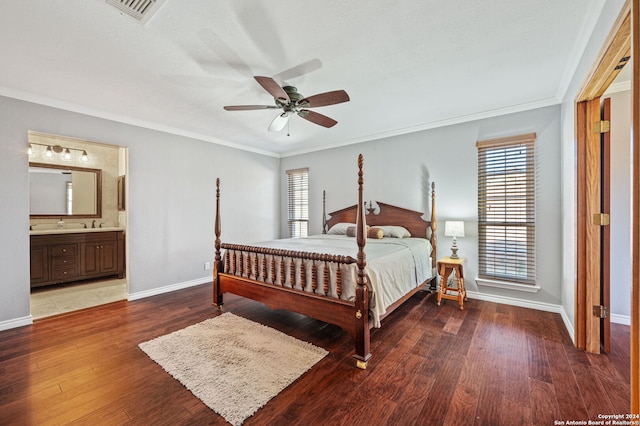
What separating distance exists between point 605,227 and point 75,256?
7111mm

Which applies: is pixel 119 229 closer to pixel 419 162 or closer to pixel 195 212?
pixel 195 212

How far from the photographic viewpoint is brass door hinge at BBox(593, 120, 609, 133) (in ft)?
7.55

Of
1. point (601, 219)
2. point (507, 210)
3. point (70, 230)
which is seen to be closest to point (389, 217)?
point (507, 210)

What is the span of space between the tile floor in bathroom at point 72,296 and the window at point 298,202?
129 inches

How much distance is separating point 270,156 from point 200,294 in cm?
327

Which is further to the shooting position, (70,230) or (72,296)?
(70,230)

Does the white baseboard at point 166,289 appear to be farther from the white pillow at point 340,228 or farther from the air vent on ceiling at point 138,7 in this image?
the air vent on ceiling at point 138,7

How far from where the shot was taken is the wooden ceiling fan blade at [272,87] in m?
2.11

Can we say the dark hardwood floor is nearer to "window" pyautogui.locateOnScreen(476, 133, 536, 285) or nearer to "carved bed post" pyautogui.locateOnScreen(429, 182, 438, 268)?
"window" pyautogui.locateOnScreen(476, 133, 536, 285)

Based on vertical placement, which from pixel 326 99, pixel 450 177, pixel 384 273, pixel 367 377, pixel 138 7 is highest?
pixel 138 7

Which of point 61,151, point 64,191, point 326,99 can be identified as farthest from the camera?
point 64,191

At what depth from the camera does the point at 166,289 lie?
4227mm

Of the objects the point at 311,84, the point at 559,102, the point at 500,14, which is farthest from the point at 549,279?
the point at 311,84

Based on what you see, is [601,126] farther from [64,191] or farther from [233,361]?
[64,191]
